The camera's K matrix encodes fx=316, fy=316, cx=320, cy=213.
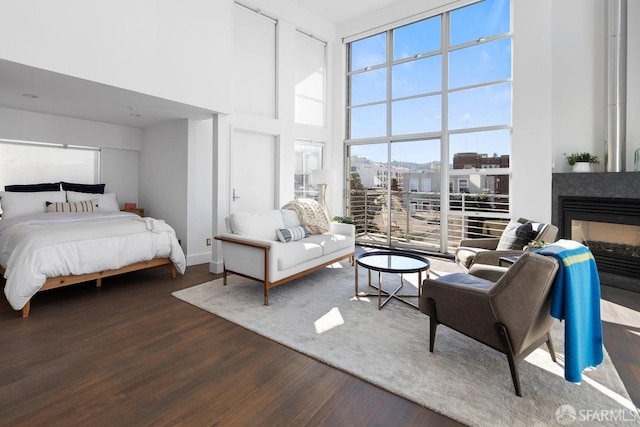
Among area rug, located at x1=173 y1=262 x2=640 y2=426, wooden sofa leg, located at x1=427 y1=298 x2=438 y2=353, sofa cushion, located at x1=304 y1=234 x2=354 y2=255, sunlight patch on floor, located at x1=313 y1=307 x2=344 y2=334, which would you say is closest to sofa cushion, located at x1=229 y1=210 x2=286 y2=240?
sofa cushion, located at x1=304 y1=234 x2=354 y2=255

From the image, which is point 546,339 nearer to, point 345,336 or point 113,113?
point 345,336

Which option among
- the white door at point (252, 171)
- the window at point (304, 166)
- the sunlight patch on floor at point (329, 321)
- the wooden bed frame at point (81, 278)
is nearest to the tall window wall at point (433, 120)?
the window at point (304, 166)

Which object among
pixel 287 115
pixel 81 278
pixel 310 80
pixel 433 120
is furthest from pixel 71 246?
pixel 433 120

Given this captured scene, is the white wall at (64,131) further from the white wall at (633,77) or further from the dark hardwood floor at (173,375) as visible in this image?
the white wall at (633,77)

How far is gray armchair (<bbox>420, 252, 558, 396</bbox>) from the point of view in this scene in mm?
1761

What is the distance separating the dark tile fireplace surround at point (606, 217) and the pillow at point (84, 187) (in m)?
7.03

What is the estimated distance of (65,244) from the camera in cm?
318

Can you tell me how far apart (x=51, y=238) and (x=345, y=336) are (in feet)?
9.85

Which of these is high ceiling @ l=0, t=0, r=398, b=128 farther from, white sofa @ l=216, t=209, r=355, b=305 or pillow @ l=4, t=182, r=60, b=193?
white sofa @ l=216, t=209, r=355, b=305

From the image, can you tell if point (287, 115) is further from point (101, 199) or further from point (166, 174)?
point (101, 199)

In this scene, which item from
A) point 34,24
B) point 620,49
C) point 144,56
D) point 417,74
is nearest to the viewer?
point 34,24

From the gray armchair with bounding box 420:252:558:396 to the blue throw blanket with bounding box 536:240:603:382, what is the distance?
7 cm

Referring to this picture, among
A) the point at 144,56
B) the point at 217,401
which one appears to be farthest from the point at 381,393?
the point at 144,56

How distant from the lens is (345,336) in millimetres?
2584
